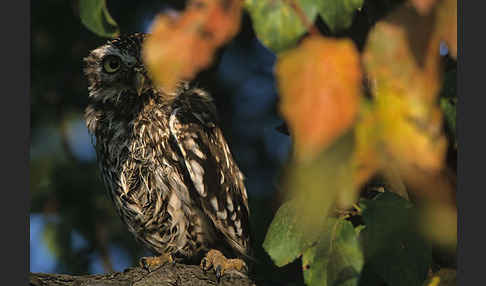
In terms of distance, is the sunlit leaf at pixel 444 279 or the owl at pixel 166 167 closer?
the sunlit leaf at pixel 444 279

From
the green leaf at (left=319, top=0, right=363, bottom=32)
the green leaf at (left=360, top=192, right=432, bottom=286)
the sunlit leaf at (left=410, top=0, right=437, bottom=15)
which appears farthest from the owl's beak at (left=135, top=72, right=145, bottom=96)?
the sunlit leaf at (left=410, top=0, right=437, bottom=15)

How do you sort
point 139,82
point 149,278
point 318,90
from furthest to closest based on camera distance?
point 139,82, point 149,278, point 318,90

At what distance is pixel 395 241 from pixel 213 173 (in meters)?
1.14

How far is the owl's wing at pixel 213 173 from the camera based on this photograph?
7.59 ft

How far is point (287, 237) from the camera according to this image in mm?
1437

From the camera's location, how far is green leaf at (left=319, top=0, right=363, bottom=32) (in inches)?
38.6

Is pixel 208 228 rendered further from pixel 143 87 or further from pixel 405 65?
pixel 405 65

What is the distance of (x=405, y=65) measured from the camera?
2.96ft

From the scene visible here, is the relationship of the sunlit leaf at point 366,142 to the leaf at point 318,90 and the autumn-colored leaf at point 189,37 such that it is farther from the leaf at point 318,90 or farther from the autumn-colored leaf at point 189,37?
the autumn-colored leaf at point 189,37

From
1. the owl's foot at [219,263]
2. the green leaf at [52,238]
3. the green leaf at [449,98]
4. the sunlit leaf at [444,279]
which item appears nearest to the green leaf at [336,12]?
the green leaf at [449,98]

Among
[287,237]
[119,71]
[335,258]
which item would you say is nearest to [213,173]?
[119,71]

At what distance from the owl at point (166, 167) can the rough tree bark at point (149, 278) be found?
81mm

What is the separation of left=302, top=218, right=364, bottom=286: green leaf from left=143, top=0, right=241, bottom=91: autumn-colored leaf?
639 mm

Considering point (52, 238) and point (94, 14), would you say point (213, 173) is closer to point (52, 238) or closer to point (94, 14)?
point (52, 238)
